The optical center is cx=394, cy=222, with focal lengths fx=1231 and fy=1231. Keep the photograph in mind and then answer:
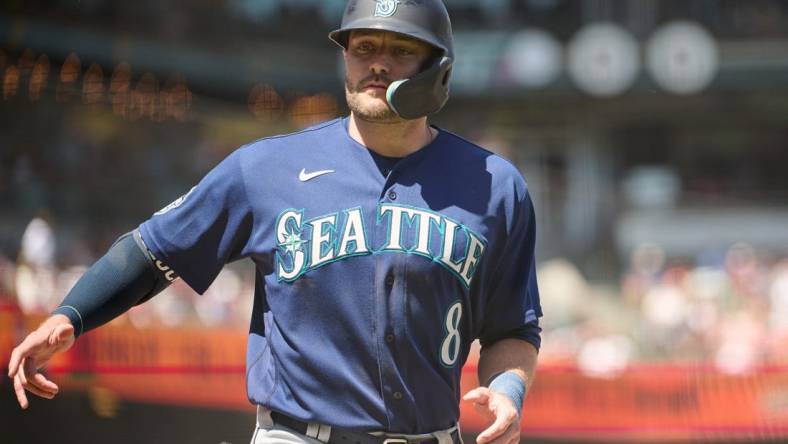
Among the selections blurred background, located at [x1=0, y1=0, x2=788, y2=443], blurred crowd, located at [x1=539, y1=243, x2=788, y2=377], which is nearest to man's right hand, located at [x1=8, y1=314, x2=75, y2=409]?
blurred background, located at [x1=0, y1=0, x2=788, y2=443]

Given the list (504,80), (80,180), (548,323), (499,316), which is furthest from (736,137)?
(499,316)

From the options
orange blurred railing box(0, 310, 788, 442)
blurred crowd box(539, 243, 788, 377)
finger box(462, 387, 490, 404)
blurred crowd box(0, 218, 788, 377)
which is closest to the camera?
finger box(462, 387, 490, 404)

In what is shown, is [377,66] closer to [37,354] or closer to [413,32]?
[413,32]

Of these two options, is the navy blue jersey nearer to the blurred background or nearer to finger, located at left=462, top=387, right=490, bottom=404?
finger, located at left=462, top=387, right=490, bottom=404

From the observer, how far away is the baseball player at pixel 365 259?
107 inches

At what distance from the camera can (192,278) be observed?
290cm

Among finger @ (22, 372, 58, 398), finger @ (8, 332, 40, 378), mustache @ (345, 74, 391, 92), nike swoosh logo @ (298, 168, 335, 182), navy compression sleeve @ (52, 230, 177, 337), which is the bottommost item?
finger @ (22, 372, 58, 398)

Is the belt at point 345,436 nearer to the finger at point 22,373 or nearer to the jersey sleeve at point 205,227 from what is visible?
the jersey sleeve at point 205,227

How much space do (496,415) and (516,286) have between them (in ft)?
1.43

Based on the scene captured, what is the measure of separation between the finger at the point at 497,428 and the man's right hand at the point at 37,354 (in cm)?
94

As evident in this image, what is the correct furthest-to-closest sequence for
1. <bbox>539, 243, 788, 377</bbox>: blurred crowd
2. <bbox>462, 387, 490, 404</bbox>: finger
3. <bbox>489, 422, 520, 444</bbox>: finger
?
<bbox>539, 243, 788, 377</bbox>: blurred crowd → <bbox>489, 422, 520, 444</bbox>: finger → <bbox>462, 387, 490, 404</bbox>: finger

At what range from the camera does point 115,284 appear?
2850 mm

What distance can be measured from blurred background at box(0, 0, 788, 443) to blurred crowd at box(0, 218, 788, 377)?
0.03m

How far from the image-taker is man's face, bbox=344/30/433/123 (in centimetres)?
279
